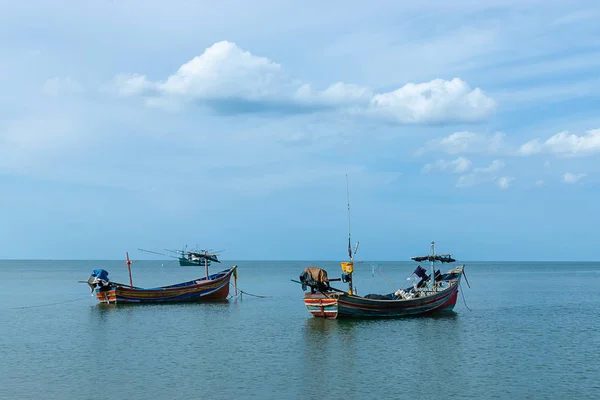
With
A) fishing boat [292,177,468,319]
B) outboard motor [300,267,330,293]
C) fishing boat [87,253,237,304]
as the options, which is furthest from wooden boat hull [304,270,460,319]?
fishing boat [87,253,237,304]

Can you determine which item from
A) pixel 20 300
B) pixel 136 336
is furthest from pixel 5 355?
pixel 20 300

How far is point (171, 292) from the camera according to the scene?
174 feet

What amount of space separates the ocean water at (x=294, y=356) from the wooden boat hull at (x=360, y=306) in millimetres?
742

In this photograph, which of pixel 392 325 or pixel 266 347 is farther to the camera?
pixel 392 325

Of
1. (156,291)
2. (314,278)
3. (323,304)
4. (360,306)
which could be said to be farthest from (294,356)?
(156,291)

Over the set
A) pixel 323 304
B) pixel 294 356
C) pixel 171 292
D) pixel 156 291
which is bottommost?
pixel 294 356

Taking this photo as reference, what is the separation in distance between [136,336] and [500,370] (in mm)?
19621

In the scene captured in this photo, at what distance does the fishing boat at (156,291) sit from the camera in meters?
51.2

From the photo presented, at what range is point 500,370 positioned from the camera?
25062 millimetres

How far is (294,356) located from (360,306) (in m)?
10.8

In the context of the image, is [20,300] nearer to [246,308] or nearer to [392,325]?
[246,308]

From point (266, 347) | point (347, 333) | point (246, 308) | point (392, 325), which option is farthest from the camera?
point (246, 308)

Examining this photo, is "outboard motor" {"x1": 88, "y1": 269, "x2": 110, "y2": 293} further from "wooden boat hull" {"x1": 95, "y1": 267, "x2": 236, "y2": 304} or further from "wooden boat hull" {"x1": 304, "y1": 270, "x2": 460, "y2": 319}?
"wooden boat hull" {"x1": 304, "y1": 270, "x2": 460, "y2": 319}

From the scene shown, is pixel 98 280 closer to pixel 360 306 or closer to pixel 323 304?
pixel 323 304
